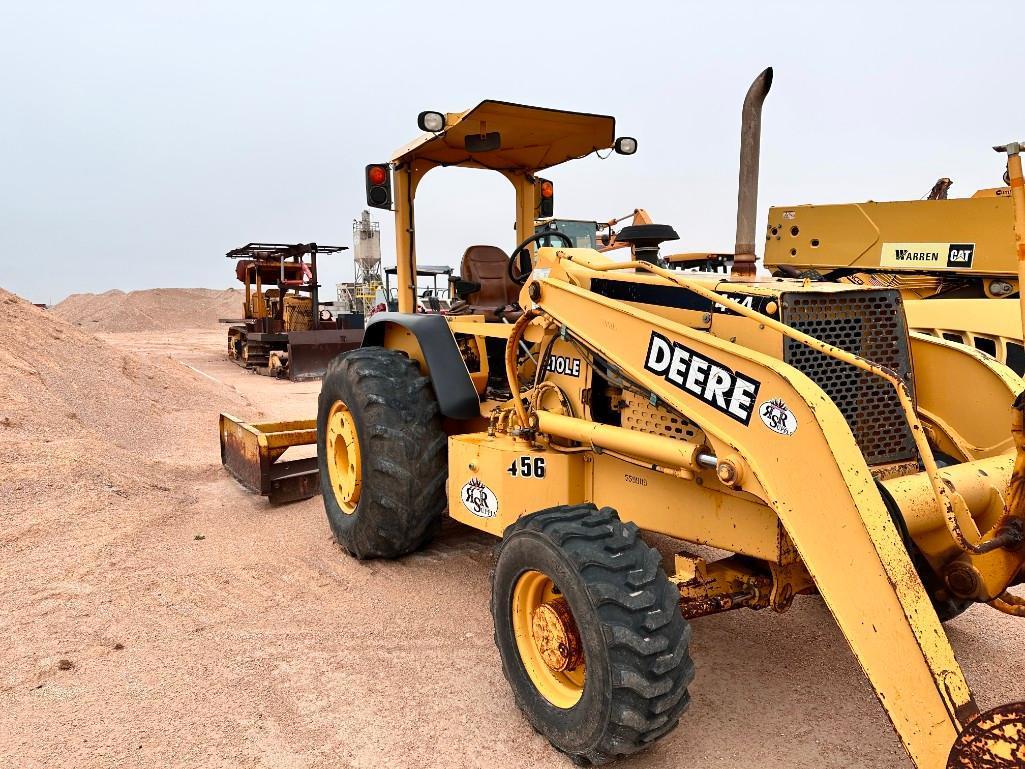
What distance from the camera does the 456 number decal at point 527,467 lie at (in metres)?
3.71

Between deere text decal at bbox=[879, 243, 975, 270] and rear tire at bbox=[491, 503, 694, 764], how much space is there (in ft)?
21.8

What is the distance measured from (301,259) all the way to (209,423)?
A: 37.6ft

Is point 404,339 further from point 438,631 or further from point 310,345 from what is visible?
point 310,345

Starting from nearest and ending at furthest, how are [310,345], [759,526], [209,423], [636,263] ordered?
[759,526]
[636,263]
[209,423]
[310,345]

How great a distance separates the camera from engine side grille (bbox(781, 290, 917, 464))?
2.91 metres

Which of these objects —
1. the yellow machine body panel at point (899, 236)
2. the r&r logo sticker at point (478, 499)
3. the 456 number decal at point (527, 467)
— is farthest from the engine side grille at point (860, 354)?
the yellow machine body panel at point (899, 236)

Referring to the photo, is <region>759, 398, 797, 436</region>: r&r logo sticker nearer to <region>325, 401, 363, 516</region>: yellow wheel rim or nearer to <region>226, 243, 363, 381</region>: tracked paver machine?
<region>325, 401, 363, 516</region>: yellow wheel rim

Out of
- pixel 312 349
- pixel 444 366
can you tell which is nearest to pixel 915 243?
pixel 444 366

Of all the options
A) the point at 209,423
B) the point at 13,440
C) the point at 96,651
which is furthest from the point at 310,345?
the point at 96,651

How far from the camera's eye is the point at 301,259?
20594 mm

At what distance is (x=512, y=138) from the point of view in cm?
509

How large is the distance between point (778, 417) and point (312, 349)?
1616cm

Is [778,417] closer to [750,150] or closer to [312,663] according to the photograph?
[750,150]

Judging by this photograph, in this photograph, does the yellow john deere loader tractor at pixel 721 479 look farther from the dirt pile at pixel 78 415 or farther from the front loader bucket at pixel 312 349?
the front loader bucket at pixel 312 349
